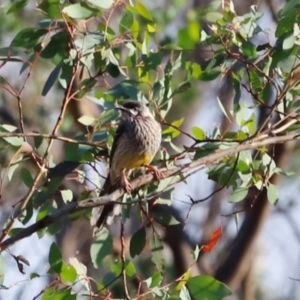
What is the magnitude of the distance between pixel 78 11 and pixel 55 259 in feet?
3.79

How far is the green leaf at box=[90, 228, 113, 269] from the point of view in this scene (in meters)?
4.61

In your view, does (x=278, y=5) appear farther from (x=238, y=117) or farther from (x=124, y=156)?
(x=238, y=117)

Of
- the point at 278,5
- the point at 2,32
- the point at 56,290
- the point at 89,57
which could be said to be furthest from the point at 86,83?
the point at 2,32

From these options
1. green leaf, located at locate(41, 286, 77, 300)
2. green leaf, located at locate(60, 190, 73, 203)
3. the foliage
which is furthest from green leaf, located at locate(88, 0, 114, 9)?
green leaf, located at locate(41, 286, 77, 300)

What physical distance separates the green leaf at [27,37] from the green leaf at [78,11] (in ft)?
0.81

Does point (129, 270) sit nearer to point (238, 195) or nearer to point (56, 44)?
point (238, 195)

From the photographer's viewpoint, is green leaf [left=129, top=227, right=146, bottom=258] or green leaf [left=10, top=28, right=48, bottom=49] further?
green leaf [left=129, top=227, right=146, bottom=258]

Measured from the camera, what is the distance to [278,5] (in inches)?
342

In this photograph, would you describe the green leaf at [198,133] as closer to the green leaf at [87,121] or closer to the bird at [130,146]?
the bird at [130,146]

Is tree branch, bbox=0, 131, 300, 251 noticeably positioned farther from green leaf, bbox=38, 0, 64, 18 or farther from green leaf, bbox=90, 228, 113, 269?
green leaf, bbox=38, 0, 64, 18

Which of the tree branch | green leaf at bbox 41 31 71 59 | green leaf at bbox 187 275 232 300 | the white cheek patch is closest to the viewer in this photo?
the tree branch

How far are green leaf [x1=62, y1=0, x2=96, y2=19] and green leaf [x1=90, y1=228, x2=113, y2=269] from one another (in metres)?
1.15

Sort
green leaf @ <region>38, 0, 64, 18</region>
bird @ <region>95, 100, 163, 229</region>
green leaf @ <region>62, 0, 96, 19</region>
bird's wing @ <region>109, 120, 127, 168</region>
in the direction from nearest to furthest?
green leaf @ <region>62, 0, 96, 19</region>, green leaf @ <region>38, 0, 64, 18</region>, bird's wing @ <region>109, 120, 127, 168</region>, bird @ <region>95, 100, 163, 229</region>

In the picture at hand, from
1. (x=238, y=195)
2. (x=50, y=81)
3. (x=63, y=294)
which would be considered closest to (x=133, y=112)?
(x=50, y=81)
